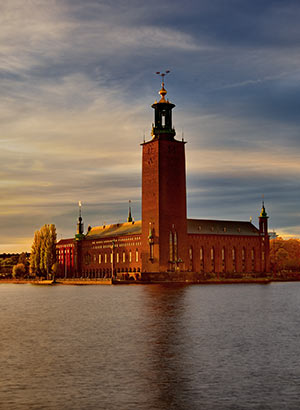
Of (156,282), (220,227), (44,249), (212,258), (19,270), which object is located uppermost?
(220,227)

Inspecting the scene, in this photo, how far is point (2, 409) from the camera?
15938 mm

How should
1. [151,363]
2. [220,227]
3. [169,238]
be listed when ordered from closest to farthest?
[151,363] < [169,238] < [220,227]

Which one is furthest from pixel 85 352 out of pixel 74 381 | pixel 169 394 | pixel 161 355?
pixel 169 394

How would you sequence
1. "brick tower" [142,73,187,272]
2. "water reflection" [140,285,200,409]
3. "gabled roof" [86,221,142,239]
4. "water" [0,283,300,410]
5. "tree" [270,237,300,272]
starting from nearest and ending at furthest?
1. "water" [0,283,300,410]
2. "water reflection" [140,285,200,409]
3. "brick tower" [142,73,187,272]
4. "gabled roof" [86,221,142,239]
5. "tree" [270,237,300,272]

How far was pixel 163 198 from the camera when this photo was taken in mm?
105312

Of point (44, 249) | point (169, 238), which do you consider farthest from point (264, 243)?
point (44, 249)

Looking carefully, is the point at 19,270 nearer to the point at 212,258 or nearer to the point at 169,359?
the point at 212,258

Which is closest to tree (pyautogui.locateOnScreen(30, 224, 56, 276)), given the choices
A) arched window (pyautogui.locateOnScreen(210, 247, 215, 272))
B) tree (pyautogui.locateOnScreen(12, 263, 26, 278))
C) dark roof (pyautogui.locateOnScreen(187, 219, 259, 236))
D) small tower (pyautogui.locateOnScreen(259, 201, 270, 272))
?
tree (pyautogui.locateOnScreen(12, 263, 26, 278))

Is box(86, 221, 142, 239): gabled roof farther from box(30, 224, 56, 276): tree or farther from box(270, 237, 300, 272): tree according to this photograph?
box(270, 237, 300, 272): tree

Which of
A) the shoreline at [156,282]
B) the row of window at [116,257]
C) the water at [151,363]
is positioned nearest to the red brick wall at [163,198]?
the shoreline at [156,282]

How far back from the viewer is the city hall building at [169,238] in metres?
105

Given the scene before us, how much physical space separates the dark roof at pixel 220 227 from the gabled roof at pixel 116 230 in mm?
10283

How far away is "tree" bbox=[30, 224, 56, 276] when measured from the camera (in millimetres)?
115000

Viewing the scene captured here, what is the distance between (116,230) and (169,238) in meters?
26.8
